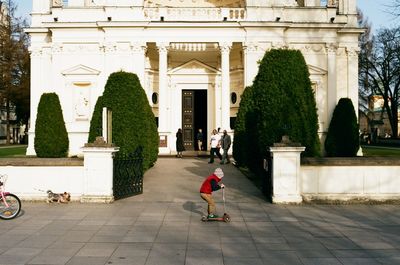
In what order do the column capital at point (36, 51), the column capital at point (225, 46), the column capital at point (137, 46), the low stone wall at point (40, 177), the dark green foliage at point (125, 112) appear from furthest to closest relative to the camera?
the column capital at point (36, 51), the column capital at point (225, 46), the column capital at point (137, 46), the dark green foliage at point (125, 112), the low stone wall at point (40, 177)

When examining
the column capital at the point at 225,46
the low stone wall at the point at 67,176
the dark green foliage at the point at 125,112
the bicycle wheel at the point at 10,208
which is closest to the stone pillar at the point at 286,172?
the low stone wall at the point at 67,176

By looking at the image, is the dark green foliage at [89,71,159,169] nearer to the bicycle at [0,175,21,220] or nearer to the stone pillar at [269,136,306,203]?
the bicycle at [0,175,21,220]

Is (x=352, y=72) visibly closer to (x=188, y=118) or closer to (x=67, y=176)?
(x=188, y=118)

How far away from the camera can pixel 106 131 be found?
14.2 m

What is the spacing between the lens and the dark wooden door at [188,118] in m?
33.5

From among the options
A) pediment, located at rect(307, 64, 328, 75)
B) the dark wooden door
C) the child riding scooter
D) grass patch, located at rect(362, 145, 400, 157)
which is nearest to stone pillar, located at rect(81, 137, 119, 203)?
the child riding scooter

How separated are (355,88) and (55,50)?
22221mm

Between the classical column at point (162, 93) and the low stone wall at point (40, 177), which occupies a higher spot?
the classical column at point (162, 93)

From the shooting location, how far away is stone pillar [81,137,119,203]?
502 inches

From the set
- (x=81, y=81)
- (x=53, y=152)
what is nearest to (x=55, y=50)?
(x=81, y=81)

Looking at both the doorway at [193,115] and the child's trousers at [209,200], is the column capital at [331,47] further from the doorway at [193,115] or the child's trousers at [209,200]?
the child's trousers at [209,200]

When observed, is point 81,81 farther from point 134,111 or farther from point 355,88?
point 355,88

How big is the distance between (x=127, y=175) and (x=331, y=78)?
21985 mm

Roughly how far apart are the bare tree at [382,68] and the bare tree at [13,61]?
1586 inches
